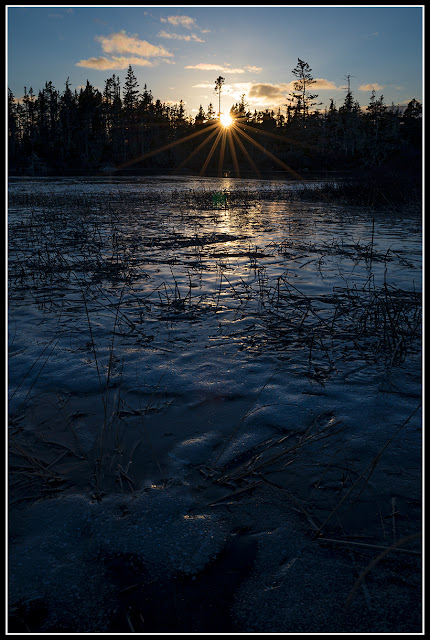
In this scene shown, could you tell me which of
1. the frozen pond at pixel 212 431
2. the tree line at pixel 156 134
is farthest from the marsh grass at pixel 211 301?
the tree line at pixel 156 134

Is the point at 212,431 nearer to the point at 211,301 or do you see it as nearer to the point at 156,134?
the point at 211,301

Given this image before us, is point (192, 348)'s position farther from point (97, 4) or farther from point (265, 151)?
point (265, 151)

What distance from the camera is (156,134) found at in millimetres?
94625

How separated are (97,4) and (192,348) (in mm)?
2878

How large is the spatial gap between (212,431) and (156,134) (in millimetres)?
102125

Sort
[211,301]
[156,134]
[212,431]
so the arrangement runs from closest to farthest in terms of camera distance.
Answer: [212,431] < [211,301] < [156,134]

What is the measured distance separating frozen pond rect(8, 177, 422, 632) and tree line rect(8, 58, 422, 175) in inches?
2432

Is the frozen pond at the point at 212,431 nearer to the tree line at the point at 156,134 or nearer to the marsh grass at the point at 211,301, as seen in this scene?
the marsh grass at the point at 211,301

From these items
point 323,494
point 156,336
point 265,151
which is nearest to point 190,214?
point 156,336

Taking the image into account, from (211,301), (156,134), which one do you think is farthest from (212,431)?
(156,134)

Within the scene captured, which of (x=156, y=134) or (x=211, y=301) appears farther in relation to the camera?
(x=156, y=134)

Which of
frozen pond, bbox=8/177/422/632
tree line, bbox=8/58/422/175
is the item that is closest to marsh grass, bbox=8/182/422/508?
frozen pond, bbox=8/177/422/632

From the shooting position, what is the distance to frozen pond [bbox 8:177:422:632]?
1.93 metres

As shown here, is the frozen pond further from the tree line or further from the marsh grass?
the tree line
